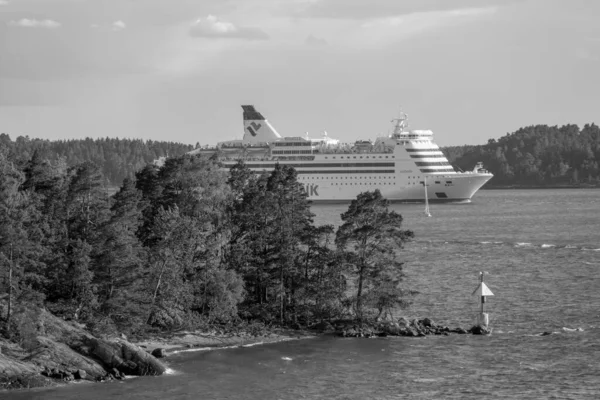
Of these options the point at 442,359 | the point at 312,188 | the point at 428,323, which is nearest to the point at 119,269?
the point at 442,359

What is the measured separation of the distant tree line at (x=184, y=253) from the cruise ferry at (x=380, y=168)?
9834 centimetres

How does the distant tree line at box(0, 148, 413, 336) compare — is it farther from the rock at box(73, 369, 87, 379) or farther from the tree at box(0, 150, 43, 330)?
the rock at box(73, 369, 87, 379)

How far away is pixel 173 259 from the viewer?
154ft

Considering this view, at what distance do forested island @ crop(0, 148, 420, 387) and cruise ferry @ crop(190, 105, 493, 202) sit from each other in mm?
98116

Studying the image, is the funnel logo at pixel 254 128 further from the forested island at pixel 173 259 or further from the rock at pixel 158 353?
the rock at pixel 158 353

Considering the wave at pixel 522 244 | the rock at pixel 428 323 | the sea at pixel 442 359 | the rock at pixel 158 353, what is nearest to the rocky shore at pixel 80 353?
the rock at pixel 158 353

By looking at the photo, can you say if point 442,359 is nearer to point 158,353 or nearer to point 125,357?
point 158,353

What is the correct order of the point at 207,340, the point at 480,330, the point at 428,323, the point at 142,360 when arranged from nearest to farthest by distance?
1. the point at 142,360
2. the point at 207,340
3. the point at 480,330
4. the point at 428,323

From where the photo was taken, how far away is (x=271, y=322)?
161 ft

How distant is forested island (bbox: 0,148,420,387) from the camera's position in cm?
4309

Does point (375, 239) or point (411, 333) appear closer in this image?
point (411, 333)

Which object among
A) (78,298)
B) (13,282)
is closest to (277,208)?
(78,298)

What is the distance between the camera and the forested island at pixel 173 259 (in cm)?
4309

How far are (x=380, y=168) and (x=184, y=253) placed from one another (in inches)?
4136
